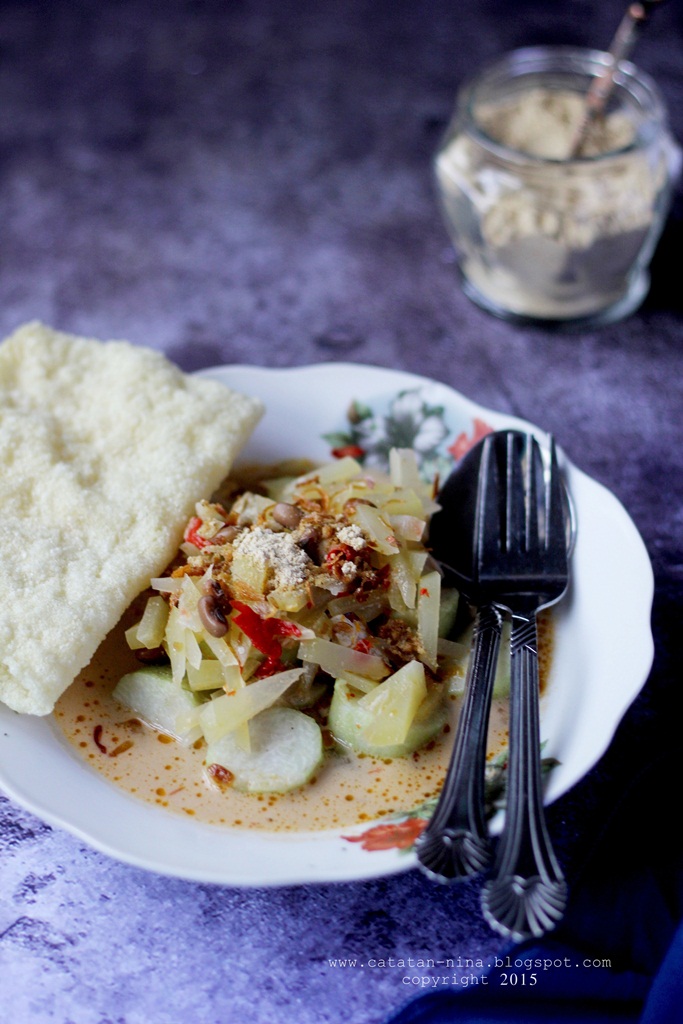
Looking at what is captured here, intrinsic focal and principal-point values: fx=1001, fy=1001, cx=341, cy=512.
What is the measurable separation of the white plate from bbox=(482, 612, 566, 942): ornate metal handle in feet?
0.29

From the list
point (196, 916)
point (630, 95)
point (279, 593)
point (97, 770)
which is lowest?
point (196, 916)

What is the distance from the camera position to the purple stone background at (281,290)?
6.65 feet

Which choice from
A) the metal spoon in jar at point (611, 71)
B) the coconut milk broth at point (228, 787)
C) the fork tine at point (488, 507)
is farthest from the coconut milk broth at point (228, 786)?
the metal spoon in jar at point (611, 71)

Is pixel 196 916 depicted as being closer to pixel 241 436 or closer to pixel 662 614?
pixel 241 436

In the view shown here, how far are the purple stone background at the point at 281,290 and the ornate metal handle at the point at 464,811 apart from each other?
384 mm

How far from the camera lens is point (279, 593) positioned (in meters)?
2.12

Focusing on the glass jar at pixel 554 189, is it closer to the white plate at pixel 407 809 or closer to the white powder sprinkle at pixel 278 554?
the white plate at pixel 407 809

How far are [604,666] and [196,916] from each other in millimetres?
1014

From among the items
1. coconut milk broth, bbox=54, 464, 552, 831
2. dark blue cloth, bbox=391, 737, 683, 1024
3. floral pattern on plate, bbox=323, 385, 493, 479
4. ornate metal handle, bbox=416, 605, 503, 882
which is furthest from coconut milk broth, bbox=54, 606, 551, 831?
floral pattern on plate, bbox=323, 385, 493, 479

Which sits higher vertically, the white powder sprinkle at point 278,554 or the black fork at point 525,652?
the white powder sprinkle at point 278,554

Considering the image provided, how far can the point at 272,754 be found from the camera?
6.95ft

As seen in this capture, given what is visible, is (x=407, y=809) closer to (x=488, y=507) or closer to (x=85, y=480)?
(x=488, y=507)

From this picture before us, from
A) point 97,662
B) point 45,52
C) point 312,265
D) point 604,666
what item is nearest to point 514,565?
point 604,666

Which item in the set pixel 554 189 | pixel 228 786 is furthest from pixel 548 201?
pixel 228 786
